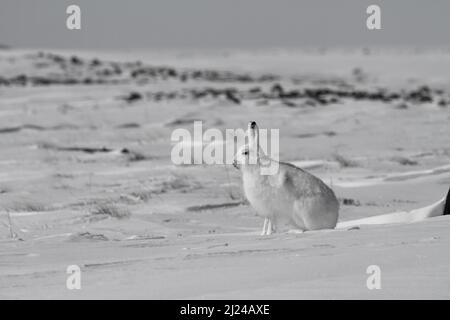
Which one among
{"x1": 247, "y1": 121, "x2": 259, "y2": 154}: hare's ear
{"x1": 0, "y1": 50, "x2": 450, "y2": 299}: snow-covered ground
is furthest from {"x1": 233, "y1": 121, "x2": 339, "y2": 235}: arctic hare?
{"x1": 0, "y1": 50, "x2": 450, "y2": 299}: snow-covered ground

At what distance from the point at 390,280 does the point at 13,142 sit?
948cm

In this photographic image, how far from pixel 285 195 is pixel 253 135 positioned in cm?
45

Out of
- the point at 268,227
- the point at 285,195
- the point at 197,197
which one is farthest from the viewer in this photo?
the point at 197,197

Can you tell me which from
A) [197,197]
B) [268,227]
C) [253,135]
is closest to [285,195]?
[268,227]

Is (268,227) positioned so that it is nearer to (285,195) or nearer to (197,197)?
(285,195)

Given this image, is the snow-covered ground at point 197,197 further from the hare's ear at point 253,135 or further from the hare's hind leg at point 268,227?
the hare's ear at point 253,135

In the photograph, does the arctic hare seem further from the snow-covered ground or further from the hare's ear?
the snow-covered ground

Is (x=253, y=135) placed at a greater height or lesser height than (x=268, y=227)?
greater

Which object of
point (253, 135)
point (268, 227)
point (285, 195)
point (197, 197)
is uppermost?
point (253, 135)

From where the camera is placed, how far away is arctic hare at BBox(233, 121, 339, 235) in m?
6.03

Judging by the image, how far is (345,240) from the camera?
5.07 meters

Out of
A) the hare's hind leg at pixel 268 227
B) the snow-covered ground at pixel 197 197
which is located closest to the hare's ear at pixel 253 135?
the hare's hind leg at pixel 268 227

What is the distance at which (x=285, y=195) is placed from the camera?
6039 millimetres
